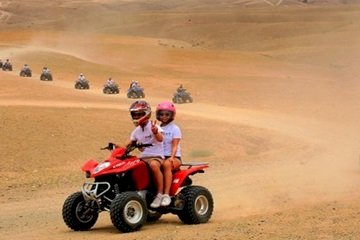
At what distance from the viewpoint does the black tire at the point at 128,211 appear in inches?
422

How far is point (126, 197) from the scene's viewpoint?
35.4ft

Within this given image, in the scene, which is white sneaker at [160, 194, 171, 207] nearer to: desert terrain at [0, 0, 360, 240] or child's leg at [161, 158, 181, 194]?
child's leg at [161, 158, 181, 194]

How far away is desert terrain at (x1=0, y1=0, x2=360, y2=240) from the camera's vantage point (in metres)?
11.9

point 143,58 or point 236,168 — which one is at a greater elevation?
Answer: point 143,58

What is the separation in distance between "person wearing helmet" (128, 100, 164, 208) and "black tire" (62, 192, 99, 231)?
933 millimetres

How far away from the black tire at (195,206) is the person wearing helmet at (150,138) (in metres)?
0.47

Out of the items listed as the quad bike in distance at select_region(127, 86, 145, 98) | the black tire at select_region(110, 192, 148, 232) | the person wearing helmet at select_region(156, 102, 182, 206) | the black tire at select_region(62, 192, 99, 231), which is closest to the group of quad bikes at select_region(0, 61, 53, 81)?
the quad bike in distance at select_region(127, 86, 145, 98)

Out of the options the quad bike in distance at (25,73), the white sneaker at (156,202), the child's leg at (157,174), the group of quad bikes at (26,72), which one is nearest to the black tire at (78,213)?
the white sneaker at (156,202)

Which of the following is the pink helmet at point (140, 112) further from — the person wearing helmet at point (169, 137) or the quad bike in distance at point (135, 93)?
the quad bike in distance at point (135, 93)

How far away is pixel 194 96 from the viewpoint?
4244cm

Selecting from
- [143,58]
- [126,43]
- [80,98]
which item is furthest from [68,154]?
[126,43]

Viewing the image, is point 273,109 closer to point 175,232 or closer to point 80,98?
point 80,98

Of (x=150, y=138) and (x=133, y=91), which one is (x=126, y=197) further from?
(x=133, y=91)

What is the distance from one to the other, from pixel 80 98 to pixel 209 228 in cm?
2616
